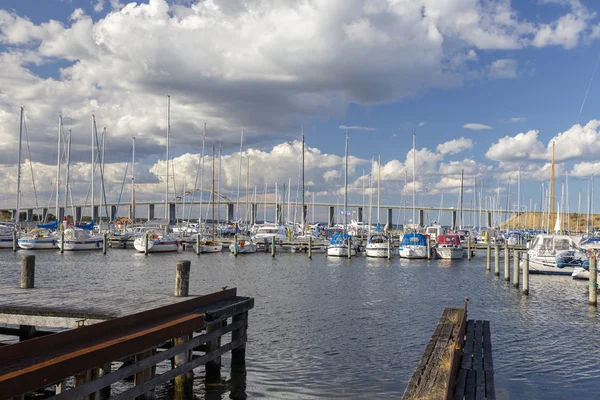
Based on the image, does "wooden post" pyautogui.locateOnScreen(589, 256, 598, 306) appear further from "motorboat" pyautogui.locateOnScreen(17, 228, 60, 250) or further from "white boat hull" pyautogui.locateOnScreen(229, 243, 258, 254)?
"motorboat" pyautogui.locateOnScreen(17, 228, 60, 250)

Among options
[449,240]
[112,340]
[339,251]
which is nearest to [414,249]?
[449,240]

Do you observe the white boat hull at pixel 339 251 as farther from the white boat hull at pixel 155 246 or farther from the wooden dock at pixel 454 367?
the wooden dock at pixel 454 367

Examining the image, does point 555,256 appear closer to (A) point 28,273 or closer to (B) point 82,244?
(A) point 28,273

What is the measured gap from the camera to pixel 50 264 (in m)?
52.4

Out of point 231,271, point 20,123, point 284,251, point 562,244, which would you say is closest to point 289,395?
point 231,271

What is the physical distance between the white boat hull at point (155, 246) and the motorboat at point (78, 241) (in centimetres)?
606

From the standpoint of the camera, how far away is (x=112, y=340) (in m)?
9.56

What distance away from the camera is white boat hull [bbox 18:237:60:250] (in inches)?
2785

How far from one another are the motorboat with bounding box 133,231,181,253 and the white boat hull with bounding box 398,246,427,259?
28.7 m

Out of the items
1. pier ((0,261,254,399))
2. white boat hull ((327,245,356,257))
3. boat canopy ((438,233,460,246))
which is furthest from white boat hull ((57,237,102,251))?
pier ((0,261,254,399))

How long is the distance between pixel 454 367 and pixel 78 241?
2646 inches

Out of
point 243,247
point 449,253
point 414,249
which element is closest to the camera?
point 414,249

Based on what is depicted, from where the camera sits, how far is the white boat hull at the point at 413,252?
6538cm

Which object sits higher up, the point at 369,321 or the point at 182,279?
the point at 182,279
